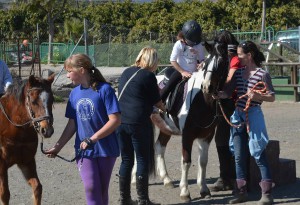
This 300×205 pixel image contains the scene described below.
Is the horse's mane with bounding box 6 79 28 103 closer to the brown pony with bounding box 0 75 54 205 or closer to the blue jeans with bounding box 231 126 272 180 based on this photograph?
the brown pony with bounding box 0 75 54 205

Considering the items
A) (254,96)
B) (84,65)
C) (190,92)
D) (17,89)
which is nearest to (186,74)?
(190,92)

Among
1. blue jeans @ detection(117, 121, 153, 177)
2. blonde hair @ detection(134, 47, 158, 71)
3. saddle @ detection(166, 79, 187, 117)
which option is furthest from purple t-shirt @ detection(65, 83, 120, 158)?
saddle @ detection(166, 79, 187, 117)

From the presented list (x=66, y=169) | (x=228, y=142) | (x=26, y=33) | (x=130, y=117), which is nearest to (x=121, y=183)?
(x=130, y=117)

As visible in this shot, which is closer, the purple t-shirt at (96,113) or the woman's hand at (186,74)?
the purple t-shirt at (96,113)

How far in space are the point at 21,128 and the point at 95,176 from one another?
142 cm

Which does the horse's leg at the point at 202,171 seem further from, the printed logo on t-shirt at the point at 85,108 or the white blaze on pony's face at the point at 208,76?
the printed logo on t-shirt at the point at 85,108

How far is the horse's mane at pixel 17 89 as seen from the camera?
648 cm

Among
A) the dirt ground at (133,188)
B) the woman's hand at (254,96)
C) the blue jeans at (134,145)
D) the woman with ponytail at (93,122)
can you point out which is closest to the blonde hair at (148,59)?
the blue jeans at (134,145)

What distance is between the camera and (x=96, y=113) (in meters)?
5.52

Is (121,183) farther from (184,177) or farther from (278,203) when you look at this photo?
(278,203)

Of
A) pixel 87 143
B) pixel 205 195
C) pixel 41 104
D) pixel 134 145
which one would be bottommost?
pixel 205 195

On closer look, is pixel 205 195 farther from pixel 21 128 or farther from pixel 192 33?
pixel 21 128

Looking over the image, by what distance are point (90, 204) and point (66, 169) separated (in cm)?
441

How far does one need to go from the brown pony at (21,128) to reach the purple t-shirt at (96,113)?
0.65m
